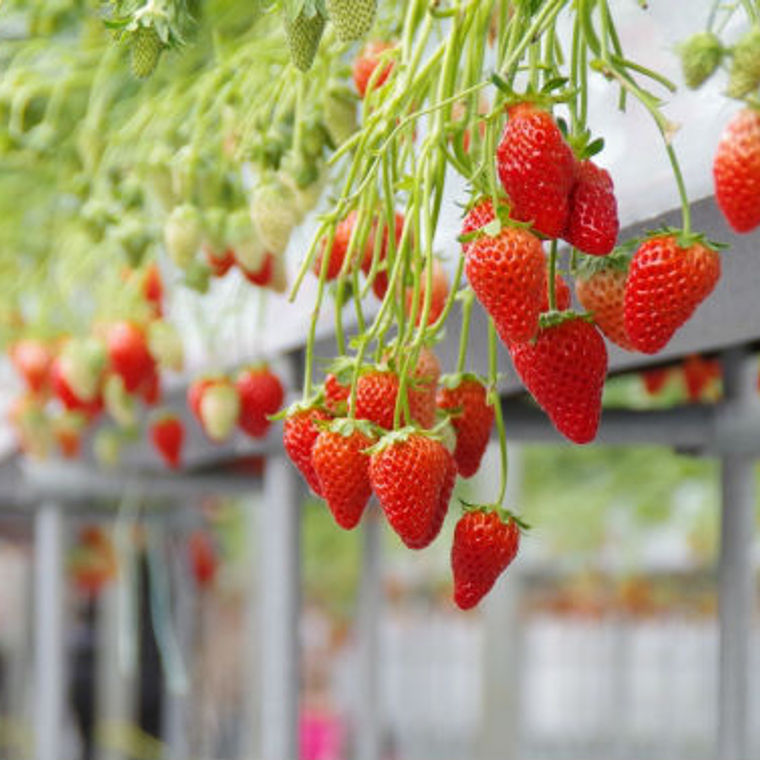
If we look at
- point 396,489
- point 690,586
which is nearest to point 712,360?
point 396,489

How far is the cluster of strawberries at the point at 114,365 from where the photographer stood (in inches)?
120

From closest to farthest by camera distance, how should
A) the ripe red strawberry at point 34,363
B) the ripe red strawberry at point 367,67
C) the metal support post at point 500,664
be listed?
the ripe red strawberry at point 367,67, the ripe red strawberry at point 34,363, the metal support post at point 500,664

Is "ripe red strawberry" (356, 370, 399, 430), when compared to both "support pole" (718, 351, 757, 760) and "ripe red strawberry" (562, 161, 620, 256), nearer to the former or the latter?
"ripe red strawberry" (562, 161, 620, 256)

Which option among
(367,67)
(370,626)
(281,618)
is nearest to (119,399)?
(281,618)

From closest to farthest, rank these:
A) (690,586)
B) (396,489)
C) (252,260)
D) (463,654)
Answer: (396,489) → (252,260) → (690,586) → (463,654)

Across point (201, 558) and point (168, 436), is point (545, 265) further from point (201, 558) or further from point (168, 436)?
point (201, 558)

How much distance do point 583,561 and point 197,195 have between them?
967 cm

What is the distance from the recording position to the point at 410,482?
4.73 ft

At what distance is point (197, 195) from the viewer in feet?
7.66

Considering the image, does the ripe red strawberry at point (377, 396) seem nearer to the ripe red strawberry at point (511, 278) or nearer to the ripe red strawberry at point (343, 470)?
the ripe red strawberry at point (343, 470)

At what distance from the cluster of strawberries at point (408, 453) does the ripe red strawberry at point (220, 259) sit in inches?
29.1

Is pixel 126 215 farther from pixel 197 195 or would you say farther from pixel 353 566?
pixel 353 566

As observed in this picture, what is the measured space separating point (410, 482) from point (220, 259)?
95 centimetres

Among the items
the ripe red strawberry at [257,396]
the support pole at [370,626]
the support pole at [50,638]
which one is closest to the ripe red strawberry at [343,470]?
the ripe red strawberry at [257,396]
